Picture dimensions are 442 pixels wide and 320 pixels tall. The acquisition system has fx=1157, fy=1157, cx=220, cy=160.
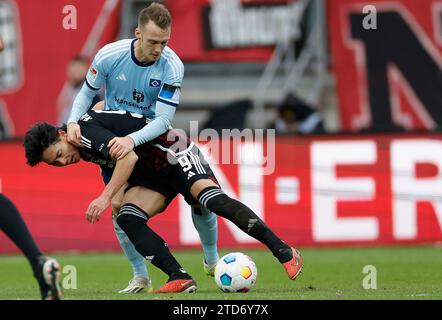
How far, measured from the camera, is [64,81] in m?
16.1

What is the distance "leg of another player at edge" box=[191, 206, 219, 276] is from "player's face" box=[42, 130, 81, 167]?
3.98 feet

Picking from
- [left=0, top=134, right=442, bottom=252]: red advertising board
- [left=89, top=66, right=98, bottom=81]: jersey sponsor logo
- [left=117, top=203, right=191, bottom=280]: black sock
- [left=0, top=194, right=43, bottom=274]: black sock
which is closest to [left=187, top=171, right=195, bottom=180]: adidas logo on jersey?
[left=117, top=203, right=191, bottom=280]: black sock

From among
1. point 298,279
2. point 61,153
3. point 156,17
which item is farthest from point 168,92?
point 298,279

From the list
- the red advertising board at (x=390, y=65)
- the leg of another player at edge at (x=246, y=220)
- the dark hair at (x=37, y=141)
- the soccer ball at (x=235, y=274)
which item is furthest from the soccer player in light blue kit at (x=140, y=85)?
the red advertising board at (x=390, y=65)

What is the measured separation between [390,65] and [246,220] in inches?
325

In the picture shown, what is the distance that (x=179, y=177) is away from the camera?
880cm

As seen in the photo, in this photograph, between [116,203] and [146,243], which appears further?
[116,203]

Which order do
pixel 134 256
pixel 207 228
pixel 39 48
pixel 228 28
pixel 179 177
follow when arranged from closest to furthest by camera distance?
pixel 179 177
pixel 134 256
pixel 207 228
pixel 39 48
pixel 228 28

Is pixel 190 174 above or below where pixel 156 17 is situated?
below

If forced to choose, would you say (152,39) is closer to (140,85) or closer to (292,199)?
(140,85)

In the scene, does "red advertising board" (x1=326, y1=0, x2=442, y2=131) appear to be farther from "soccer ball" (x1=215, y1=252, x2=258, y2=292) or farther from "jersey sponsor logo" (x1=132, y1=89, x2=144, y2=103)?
"soccer ball" (x1=215, y1=252, x2=258, y2=292)

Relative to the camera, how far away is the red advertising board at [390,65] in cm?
1625

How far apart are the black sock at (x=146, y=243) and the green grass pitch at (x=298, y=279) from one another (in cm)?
27

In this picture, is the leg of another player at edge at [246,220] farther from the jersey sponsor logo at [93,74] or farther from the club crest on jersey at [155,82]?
the jersey sponsor logo at [93,74]
